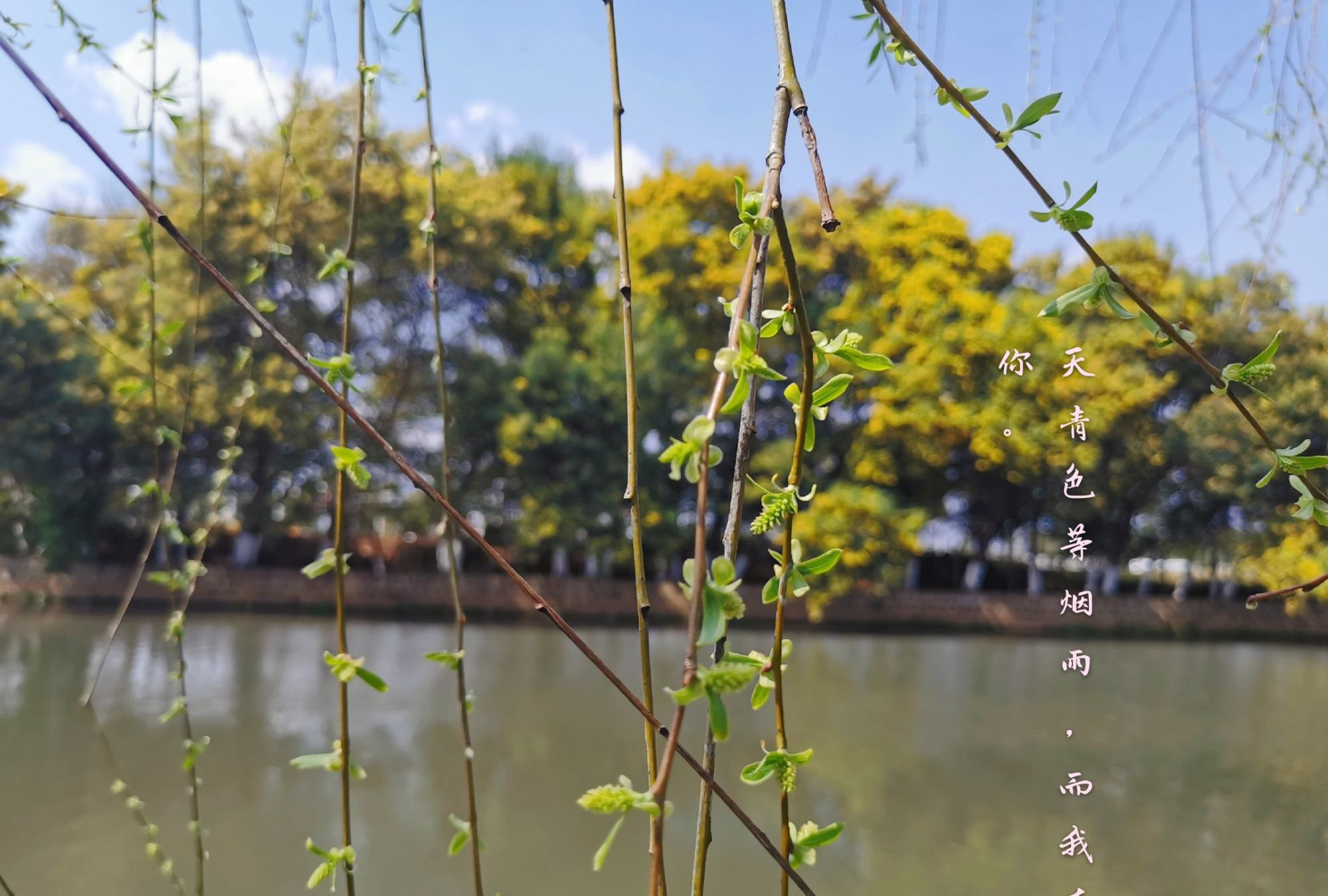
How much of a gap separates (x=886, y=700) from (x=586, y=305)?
3.57 metres

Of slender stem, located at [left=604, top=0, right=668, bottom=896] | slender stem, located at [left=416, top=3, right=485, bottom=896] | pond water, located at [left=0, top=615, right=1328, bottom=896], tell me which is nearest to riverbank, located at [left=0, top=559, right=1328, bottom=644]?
pond water, located at [left=0, top=615, right=1328, bottom=896]

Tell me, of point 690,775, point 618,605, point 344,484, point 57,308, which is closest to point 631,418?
point 344,484

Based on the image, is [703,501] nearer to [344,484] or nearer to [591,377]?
[344,484]

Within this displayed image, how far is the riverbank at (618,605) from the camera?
5129 mm

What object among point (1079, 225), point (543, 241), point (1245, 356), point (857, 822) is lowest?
point (857, 822)

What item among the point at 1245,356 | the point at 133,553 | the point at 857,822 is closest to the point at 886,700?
the point at 857,822

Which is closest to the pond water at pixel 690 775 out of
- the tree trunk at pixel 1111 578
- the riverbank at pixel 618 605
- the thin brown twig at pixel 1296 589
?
the riverbank at pixel 618 605

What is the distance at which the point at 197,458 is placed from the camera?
6.04m

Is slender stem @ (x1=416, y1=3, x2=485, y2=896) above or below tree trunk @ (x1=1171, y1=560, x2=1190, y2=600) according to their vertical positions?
above

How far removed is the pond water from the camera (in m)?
2.10

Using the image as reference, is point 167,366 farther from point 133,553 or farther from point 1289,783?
point 1289,783

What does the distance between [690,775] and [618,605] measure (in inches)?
136

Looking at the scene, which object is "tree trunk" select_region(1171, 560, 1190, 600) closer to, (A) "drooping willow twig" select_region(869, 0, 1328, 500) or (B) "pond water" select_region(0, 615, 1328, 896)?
(B) "pond water" select_region(0, 615, 1328, 896)

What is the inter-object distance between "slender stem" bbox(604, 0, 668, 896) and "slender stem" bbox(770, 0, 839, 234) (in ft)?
0.20
